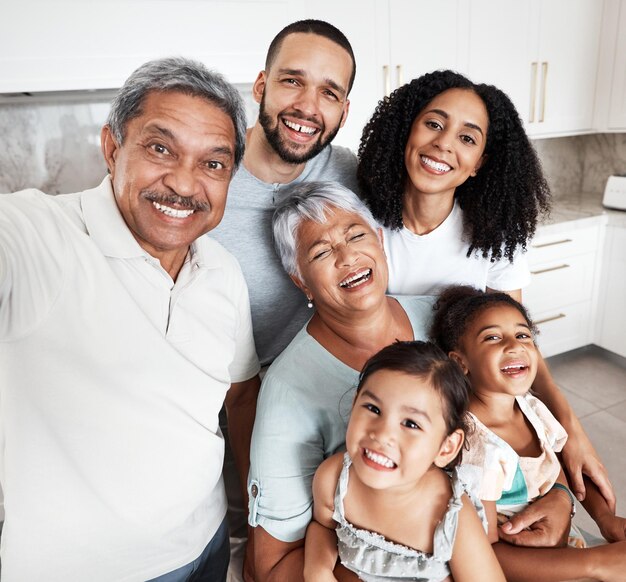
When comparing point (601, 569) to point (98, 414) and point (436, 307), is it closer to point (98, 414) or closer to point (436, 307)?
point (436, 307)

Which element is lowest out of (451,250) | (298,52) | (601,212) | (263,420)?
(601,212)

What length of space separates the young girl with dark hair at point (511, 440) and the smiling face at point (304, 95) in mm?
602

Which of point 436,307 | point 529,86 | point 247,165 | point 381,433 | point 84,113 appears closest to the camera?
point 381,433

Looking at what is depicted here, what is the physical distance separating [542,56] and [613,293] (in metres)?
1.50

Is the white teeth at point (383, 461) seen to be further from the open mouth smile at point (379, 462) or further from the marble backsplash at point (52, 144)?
the marble backsplash at point (52, 144)

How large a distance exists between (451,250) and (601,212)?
2.10m

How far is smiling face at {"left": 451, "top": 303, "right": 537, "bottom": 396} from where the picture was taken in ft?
3.87

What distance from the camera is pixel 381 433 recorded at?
90 cm

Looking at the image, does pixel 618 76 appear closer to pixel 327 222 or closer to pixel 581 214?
pixel 581 214

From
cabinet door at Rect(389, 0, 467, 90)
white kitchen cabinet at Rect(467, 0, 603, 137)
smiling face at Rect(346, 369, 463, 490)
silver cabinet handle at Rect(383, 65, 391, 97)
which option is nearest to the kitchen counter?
white kitchen cabinet at Rect(467, 0, 603, 137)

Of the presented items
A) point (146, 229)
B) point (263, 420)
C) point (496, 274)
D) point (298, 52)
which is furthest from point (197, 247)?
point (496, 274)

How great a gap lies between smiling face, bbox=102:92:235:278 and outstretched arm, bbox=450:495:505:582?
2.45 feet

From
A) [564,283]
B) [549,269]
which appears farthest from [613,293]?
[549,269]

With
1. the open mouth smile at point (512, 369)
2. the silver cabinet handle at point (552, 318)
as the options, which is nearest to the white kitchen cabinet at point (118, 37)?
the open mouth smile at point (512, 369)
